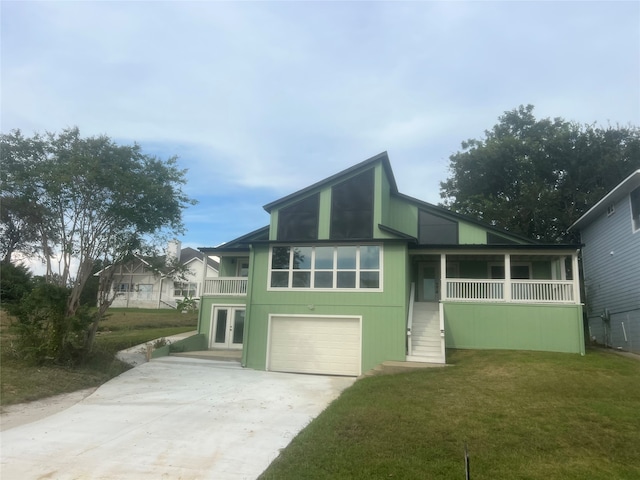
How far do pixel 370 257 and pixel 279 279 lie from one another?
3.28 m

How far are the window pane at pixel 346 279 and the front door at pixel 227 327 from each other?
5672 mm

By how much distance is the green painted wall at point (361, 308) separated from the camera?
47.1ft

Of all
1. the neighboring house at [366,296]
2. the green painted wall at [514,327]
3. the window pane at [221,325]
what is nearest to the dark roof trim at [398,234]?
the neighboring house at [366,296]

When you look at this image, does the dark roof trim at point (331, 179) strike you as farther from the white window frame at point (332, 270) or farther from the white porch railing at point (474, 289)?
the white porch railing at point (474, 289)

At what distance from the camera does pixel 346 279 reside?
15.3 meters

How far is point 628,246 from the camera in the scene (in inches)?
626

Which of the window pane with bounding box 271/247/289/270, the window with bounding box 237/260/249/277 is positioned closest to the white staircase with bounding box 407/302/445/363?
the window pane with bounding box 271/247/289/270

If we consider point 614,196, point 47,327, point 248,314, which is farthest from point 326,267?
point 614,196

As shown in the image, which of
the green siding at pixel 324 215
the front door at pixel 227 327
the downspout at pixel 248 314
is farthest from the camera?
the front door at pixel 227 327

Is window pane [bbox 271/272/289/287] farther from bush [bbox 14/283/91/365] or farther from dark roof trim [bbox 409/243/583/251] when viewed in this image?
bush [bbox 14/283/91/365]

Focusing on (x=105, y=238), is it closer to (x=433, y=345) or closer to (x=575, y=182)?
(x=433, y=345)

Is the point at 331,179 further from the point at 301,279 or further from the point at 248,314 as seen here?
the point at 248,314

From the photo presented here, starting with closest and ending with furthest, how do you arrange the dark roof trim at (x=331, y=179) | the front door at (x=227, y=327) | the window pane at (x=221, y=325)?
the dark roof trim at (x=331, y=179) < the front door at (x=227, y=327) < the window pane at (x=221, y=325)

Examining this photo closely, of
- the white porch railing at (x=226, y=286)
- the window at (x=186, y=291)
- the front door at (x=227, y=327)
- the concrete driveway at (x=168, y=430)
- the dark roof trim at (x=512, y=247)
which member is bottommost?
the concrete driveway at (x=168, y=430)
